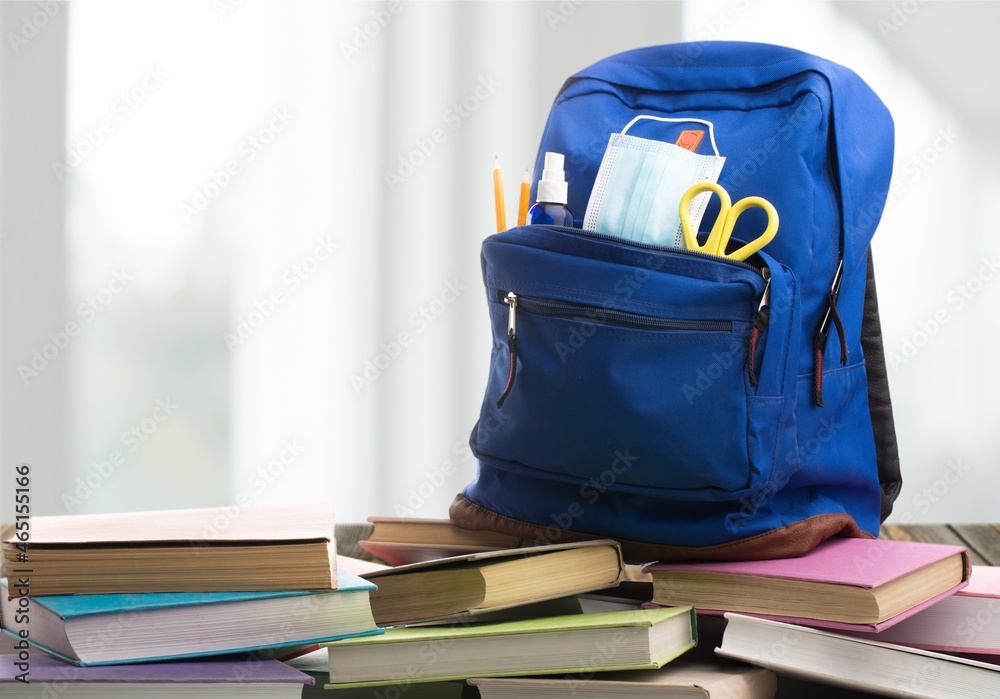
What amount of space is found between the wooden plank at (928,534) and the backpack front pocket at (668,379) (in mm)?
449

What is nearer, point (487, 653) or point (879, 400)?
point (487, 653)

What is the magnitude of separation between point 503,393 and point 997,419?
1457 millimetres

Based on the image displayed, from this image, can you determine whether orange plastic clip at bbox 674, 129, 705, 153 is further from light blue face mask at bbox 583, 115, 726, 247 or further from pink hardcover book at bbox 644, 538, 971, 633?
pink hardcover book at bbox 644, 538, 971, 633

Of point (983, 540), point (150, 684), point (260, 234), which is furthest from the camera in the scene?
point (260, 234)

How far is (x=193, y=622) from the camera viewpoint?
2.09 ft

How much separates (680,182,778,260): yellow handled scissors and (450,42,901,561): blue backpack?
16 millimetres

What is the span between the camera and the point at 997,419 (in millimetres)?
1947

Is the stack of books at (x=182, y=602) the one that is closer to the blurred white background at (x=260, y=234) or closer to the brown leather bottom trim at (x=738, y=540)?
the brown leather bottom trim at (x=738, y=540)

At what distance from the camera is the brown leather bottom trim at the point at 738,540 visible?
808 millimetres

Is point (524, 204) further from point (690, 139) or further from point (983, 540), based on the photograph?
point (983, 540)

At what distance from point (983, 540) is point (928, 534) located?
0.06 m

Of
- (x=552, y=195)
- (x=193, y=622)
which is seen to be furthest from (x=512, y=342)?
(x=193, y=622)

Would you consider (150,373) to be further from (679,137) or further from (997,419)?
(997,419)

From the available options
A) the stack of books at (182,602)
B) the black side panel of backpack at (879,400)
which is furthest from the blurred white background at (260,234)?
the stack of books at (182,602)
